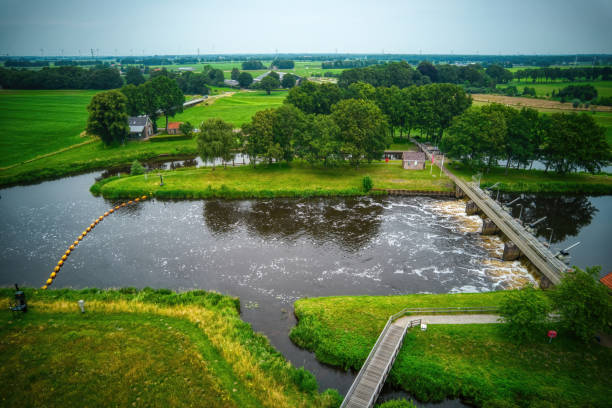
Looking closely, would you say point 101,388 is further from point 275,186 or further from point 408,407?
point 275,186

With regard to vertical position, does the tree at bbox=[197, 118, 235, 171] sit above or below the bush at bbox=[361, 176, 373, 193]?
above

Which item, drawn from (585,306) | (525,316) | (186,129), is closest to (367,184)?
(525,316)

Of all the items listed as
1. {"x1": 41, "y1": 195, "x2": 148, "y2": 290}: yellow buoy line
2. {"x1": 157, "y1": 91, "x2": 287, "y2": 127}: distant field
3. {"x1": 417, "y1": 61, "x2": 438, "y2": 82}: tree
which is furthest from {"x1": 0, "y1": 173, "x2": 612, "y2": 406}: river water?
{"x1": 417, "y1": 61, "x2": 438, "y2": 82}: tree

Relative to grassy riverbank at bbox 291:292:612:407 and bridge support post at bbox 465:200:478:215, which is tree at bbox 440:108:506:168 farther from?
grassy riverbank at bbox 291:292:612:407

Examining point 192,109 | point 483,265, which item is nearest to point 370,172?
point 483,265

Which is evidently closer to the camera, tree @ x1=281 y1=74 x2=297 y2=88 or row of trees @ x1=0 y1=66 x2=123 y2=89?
row of trees @ x1=0 y1=66 x2=123 y2=89

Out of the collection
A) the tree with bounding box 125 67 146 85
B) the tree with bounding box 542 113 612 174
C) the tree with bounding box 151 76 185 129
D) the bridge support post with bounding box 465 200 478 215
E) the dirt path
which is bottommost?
the bridge support post with bounding box 465 200 478 215

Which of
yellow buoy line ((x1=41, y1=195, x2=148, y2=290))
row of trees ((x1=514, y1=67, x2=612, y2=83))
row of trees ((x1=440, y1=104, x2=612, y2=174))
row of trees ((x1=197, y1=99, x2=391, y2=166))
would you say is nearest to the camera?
yellow buoy line ((x1=41, y1=195, x2=148, y2=290))

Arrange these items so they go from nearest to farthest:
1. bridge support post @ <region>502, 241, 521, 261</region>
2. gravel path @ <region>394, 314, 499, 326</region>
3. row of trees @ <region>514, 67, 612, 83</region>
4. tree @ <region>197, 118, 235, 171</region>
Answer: gravel path @ <region>394, 314, 499, 326</region>, bridge support post @ <region>502, 241, 521, 261</region>, tree @ <region>197, 118, 235, 171</region>, row of trees @ <region>514, 67, 612, 83</region>
